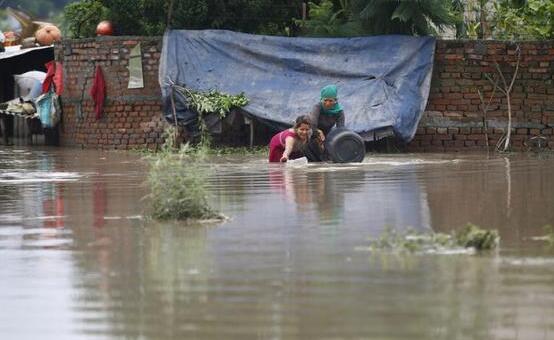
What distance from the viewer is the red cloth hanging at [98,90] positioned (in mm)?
22500

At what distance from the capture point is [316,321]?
669 centimetres

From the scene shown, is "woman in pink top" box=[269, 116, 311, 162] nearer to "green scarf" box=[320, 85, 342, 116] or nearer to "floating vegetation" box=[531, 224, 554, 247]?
"green scarf" box=[320, 85, 342, 116]

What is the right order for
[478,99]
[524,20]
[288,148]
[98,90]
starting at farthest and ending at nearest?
1. [524,20]
2. [98,90]
3. [478,99]
4. [288,148]

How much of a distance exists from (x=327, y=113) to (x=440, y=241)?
30.9 feet

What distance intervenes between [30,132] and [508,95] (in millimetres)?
10296

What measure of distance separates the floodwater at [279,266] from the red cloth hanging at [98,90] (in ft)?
26.6

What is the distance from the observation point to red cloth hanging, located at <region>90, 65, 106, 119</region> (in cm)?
2250

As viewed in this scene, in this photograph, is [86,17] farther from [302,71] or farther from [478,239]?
[478,239]

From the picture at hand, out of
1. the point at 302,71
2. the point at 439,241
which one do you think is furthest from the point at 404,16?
the point at 439,241

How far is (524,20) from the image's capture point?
74.5 ft

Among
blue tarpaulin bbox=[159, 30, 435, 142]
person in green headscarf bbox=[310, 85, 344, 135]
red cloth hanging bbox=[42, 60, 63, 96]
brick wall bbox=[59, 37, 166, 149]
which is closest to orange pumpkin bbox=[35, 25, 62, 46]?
red cloth hanging bbox=[42, 60, 63, 96]

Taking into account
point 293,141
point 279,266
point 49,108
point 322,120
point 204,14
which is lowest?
point 279,266

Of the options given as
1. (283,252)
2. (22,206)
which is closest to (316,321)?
(283,252)

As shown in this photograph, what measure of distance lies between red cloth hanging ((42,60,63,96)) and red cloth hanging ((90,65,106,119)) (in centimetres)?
122
